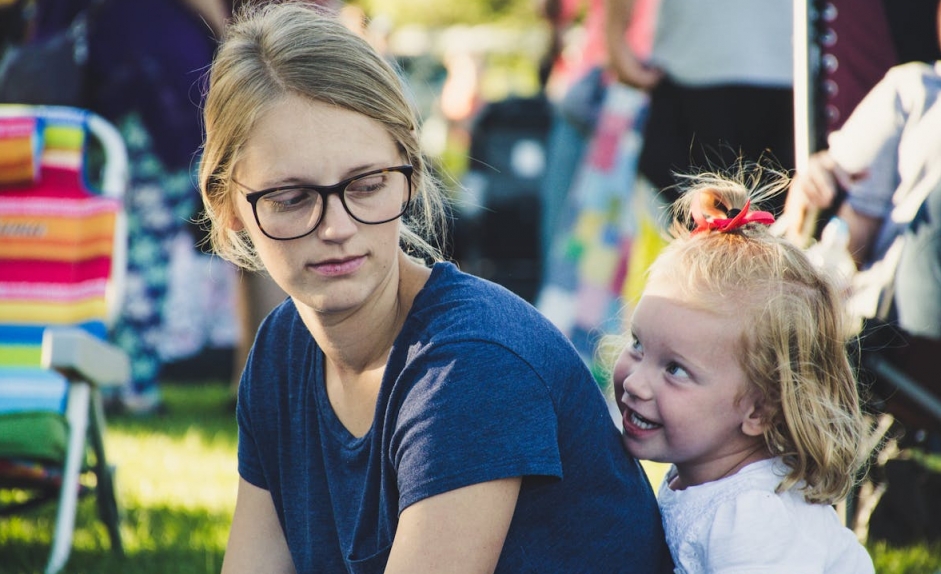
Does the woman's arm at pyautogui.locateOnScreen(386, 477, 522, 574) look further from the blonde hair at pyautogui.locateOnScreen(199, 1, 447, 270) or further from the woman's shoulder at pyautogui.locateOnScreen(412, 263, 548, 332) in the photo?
the blonde hair at pyautogui.locateOnScreen(199, 1, 447, 270)

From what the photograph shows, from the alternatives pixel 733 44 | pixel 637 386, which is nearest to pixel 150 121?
pixel 733 44

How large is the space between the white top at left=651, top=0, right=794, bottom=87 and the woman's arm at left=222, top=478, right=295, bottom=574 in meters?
2.40

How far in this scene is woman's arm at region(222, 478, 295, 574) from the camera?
6.77 feet

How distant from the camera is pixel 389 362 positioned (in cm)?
171

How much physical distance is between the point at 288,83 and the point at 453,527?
0.70m

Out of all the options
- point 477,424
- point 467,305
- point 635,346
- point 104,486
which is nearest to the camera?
point 477,424

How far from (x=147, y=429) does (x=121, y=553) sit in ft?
5.56

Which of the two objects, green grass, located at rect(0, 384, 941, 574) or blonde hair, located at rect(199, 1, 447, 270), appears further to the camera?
green grass, located at rect(0, 384, 941, 574)

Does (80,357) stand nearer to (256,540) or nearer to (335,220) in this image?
(256,540)

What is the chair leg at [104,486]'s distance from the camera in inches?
119

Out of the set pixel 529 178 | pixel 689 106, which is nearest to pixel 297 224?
pixel 689 106

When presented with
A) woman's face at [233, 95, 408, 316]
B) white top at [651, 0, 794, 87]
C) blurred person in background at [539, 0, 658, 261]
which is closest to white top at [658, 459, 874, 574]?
woman's face at [233, 95, 408, 316]

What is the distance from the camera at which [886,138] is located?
2.64 m

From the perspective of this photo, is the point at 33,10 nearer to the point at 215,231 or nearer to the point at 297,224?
the point at 215,231
